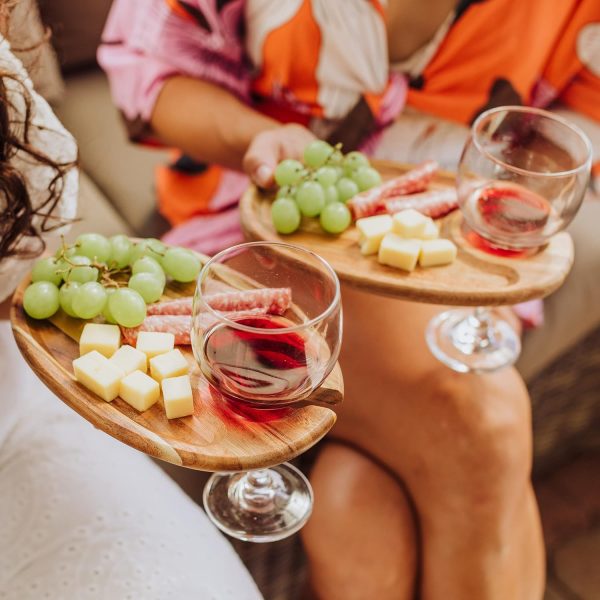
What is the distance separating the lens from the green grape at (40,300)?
739 millimetres

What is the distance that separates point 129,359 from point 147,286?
10 centimetres

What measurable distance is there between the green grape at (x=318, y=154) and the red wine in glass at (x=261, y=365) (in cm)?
43

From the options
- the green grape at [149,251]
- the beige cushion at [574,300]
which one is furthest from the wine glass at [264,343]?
the beige cushion at [574,300]

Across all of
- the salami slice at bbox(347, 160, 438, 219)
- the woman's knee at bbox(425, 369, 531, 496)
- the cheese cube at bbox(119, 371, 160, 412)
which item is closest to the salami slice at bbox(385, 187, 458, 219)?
the salami slice at bbox(347, 160, 438, 219)

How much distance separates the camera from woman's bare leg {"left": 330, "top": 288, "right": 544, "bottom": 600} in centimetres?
103

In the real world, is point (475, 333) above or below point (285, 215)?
below

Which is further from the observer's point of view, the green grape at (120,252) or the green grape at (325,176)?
the green grape at (325,176)

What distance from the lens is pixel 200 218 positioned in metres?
1.33

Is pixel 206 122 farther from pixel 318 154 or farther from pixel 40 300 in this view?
pixel 40 300

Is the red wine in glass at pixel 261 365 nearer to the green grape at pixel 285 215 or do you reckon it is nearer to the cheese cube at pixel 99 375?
the cheese cube at pixel 99 375

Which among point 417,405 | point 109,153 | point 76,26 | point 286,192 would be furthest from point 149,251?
point 76,26

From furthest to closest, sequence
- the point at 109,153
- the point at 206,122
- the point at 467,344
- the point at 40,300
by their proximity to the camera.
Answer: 1. the point at 109,153
2. the point at 206,122
3. the point at 467,344
4. the point at 40,300

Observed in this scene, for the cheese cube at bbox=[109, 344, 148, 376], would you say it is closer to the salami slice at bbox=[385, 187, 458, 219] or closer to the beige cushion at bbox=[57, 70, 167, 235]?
the salami slice at bbox=[385, 187, 458, 219]

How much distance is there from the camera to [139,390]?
66cm
